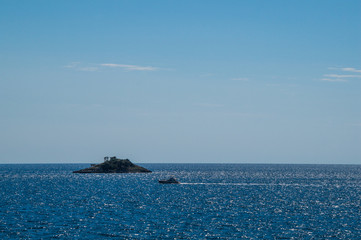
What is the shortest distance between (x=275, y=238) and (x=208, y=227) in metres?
10.7

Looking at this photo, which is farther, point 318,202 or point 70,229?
point 318,202

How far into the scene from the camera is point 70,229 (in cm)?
6222

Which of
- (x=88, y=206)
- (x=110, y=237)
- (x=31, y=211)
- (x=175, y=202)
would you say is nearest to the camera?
(x=110, y=237)

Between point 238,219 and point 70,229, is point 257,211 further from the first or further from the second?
point 70,229

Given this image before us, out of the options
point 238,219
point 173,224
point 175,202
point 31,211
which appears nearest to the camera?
point 173,224

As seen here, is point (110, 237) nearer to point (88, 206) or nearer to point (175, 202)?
point (88, 206)

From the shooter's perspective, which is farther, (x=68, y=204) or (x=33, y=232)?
(x=68, y=204)

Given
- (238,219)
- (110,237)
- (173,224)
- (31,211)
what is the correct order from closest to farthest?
(110,237) → (173,224) → (238,219) → (31,211)

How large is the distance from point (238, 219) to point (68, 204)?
37.6 meters

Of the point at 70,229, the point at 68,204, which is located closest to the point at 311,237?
the point at 70,229

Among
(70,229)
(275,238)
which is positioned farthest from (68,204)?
(275,238)

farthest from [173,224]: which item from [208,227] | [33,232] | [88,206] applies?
[88,206]

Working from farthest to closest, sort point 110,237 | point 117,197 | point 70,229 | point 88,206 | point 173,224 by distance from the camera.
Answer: point 117,197, point 88,206, point 173,224, point 70,229, point 110,237

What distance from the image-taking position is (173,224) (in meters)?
67.4
